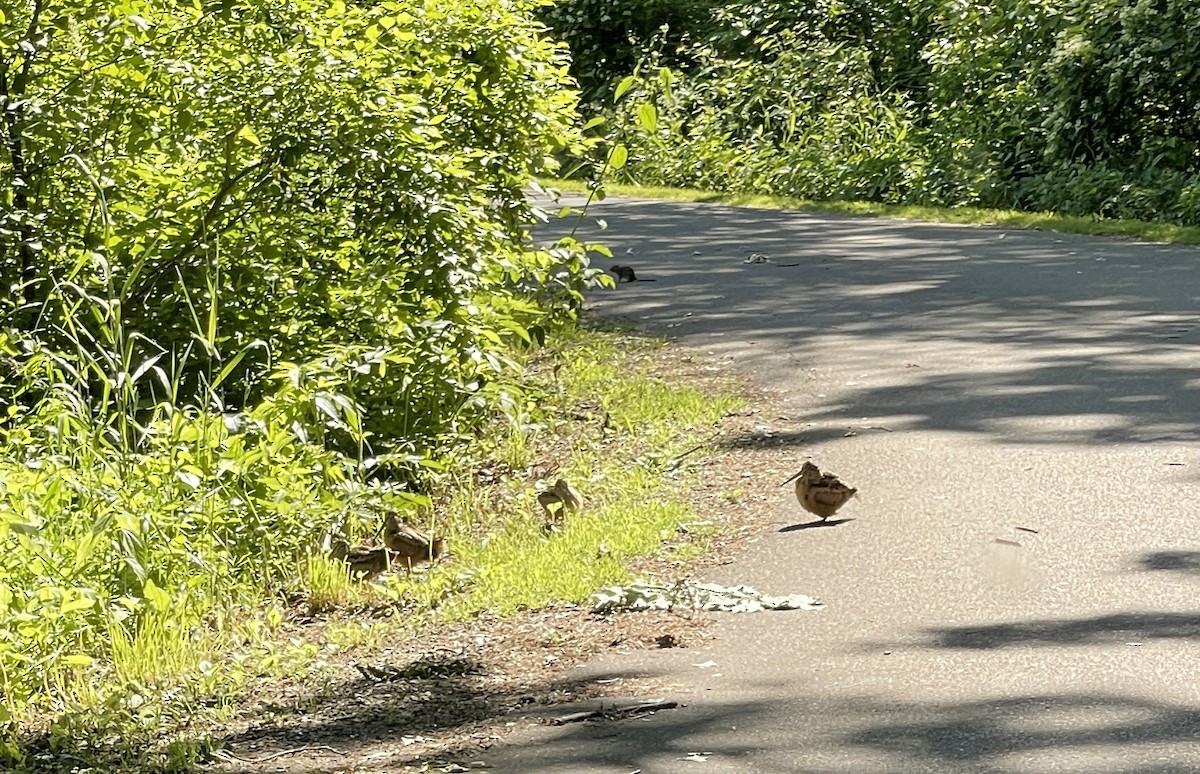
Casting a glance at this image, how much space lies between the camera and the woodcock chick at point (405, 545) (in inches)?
261

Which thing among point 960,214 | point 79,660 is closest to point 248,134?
point 79,660

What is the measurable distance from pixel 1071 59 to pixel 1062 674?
46.3ft

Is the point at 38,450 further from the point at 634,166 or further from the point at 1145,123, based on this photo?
the point at 634,166

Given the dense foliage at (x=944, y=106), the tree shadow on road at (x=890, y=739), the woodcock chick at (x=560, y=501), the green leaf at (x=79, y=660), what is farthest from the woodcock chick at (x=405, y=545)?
the dense foliage at (x=944, y=106)

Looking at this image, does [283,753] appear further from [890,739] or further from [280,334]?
[280,334]

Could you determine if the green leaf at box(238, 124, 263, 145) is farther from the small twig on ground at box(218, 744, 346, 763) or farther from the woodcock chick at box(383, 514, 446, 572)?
the small twig on ground at box(218, 744, 346, 763)

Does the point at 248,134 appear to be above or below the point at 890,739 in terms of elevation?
above

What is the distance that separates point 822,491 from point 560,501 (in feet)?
3.76

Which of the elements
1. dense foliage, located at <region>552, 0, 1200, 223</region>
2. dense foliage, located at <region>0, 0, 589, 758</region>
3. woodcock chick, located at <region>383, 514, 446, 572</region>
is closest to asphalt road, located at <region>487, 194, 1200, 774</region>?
woodcock chick, located at <region>383, 514, 446, 572</region>

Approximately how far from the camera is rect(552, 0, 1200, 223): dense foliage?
17.2 m

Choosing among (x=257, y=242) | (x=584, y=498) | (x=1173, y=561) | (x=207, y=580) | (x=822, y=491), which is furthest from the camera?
(x=257, y=242)

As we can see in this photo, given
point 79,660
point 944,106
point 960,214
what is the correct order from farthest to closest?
1. point 944,106
2. point 960,214
3. point 79,660

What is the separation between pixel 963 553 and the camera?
235 inches

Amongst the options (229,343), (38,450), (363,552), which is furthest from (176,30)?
(363,552)
